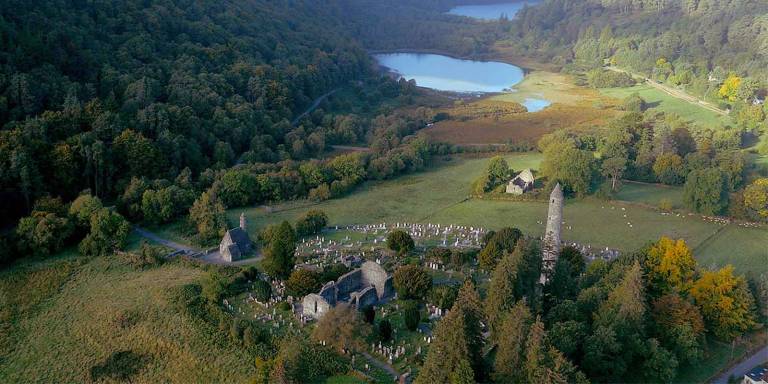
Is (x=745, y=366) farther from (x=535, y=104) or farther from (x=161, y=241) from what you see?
(x=535, y=104)

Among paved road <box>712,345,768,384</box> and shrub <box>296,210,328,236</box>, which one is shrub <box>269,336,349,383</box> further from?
paved road <box>712,345,768,384</box>

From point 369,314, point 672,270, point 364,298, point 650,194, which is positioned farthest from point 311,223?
point 650,194

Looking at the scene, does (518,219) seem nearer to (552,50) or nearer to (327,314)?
(327,314)

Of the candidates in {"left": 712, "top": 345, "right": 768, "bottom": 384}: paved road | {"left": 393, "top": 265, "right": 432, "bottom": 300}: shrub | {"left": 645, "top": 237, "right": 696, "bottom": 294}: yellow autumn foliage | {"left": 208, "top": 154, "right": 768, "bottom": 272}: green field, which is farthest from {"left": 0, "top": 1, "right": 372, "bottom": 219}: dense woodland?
{"left": 712, "top": 345, "right": 768, "bottom": 384}: paved road

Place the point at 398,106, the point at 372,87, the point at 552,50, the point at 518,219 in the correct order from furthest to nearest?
the point at 552,50 < the point at 372,87 < the point at 398,106 < the point at 518,219

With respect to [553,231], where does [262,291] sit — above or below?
below

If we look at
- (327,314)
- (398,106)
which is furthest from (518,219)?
(398,106)
